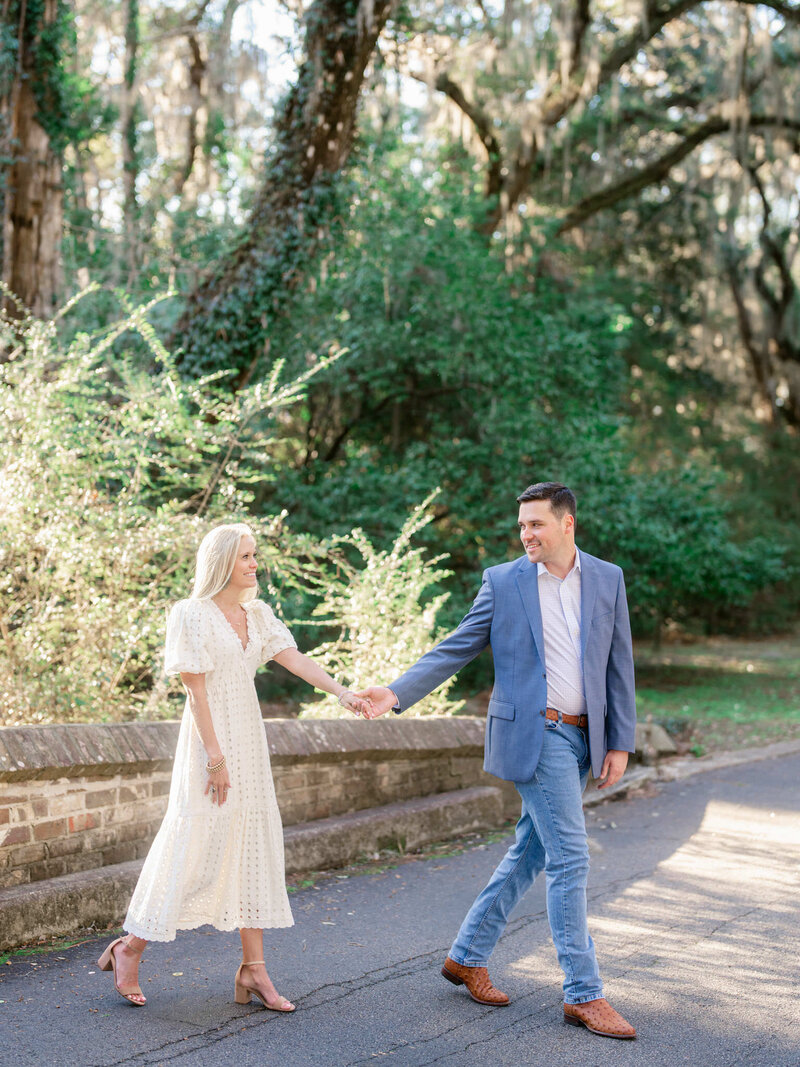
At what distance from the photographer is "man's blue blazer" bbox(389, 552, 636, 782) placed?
13.0ft

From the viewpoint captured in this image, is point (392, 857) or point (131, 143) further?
point (131, 143)

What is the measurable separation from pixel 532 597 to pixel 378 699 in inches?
28.5

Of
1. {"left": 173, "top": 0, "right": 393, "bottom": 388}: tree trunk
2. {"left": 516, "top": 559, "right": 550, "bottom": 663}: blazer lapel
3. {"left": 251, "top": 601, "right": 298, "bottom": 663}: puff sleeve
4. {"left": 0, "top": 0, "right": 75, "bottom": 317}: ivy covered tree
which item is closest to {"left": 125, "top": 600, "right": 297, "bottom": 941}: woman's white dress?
{"left": 251, "top": 601, "right": 298, "bottom": 663}: puff sleeve

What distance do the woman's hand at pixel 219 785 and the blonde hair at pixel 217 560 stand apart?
652 mm

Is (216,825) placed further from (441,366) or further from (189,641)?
(441,366)

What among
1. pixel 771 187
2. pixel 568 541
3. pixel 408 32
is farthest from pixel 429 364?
pixel 771 187

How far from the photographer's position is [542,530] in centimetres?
407

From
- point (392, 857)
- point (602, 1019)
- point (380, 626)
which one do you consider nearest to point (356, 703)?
point (602, 1019)

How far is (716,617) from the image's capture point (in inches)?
972

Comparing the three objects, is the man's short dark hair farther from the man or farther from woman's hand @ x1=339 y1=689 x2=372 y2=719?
woman's hand @ x1=339 y1=689 x2=372 y2=719

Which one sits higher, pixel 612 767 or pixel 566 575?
pixel 566 575

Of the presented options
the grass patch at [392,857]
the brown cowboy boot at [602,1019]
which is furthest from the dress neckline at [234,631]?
the grass patch at [392,857]

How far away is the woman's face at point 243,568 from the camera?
4.08 m

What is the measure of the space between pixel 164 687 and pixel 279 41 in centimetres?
838
